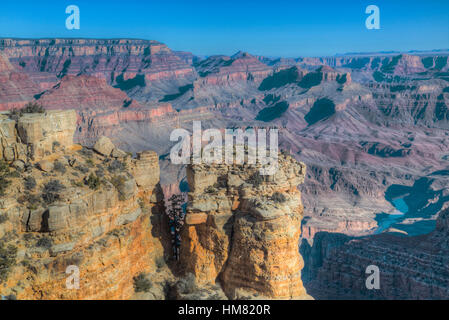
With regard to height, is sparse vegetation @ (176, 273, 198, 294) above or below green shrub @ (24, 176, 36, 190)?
below

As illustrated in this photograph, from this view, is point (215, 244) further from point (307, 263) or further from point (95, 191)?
point (307, 263)

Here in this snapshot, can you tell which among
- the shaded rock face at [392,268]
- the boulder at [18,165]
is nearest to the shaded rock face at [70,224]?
the boulder at [18,165]

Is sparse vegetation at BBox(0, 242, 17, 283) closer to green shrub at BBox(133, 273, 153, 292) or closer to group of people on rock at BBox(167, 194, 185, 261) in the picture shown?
green shrub at BBox(133, 273, 153, 292)

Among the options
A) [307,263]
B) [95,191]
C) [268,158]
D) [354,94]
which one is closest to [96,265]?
[95,191]

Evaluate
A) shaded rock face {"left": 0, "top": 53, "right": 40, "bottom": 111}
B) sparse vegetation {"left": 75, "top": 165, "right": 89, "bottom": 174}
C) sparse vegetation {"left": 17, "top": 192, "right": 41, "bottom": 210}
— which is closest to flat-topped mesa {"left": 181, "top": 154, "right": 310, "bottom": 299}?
sparse vegetation {"left": 75, "top": 165, "right": 89, "bottom": 174}

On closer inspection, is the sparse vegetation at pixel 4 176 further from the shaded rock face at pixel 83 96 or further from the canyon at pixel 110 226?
the shaded rock face at pixel 83 96

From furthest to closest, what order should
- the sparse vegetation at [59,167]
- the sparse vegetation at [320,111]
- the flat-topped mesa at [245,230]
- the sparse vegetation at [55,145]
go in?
the sparse vegetation at [320,111]
the sparse vegetation at [55,145]
the sparse vegetation at [59,167]
the flat-topped mesa at [245,230]
